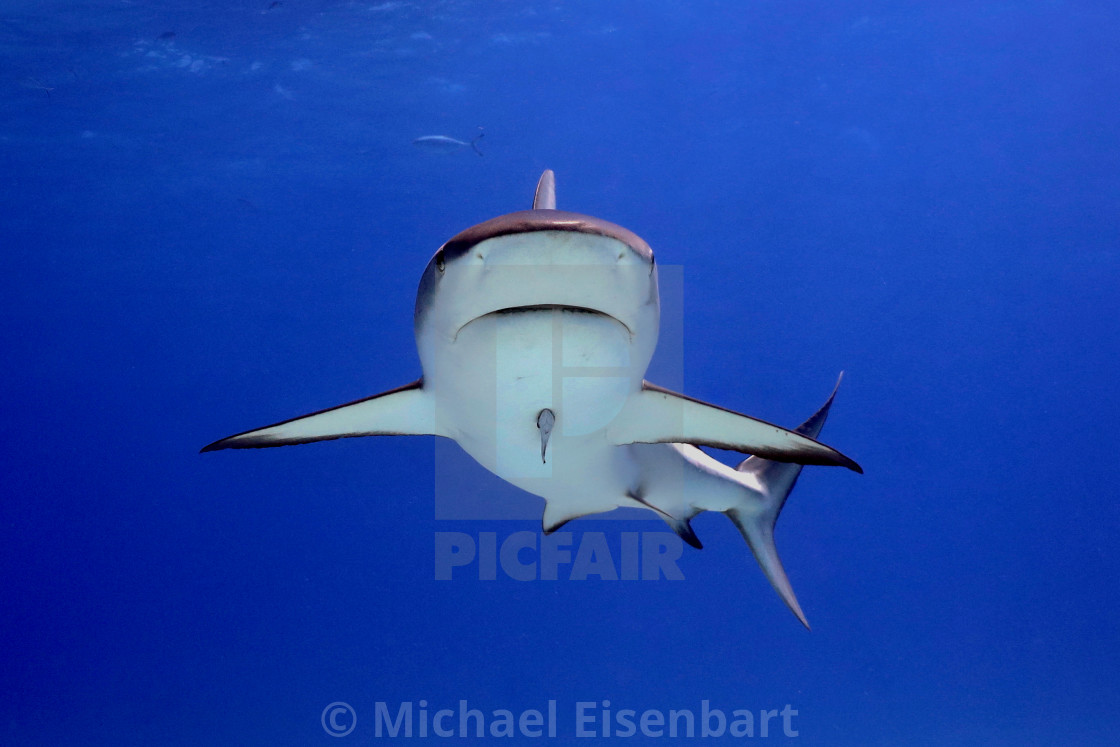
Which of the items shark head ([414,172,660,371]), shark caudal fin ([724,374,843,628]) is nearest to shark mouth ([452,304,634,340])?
shark head ([414,172,660,371])

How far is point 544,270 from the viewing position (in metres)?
1.85

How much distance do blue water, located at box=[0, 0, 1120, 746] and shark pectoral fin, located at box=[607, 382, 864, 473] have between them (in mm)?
9424

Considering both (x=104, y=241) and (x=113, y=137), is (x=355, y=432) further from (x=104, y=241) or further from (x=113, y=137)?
(x=104, y=241)

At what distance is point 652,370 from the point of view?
13734 mm

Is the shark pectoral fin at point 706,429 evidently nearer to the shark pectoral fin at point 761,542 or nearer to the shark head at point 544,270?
the shark head at point 544,270

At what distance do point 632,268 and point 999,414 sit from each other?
23.8 metres

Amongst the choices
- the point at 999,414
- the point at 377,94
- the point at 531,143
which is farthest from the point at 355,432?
the point at 999,414

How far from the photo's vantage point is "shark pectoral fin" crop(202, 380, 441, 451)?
3086mm

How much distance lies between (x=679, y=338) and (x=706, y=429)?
13.0 meters

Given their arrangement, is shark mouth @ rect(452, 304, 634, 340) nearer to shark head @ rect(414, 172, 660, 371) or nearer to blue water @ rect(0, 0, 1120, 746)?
shark head @ rect(414, 172, 660, 371)

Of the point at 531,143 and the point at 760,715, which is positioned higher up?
the point at 531,143

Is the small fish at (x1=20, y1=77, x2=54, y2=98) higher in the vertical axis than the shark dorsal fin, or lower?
higher

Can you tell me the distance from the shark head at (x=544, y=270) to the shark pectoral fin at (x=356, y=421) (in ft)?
3.34

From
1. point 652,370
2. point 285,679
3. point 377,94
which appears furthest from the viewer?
point 285,679
